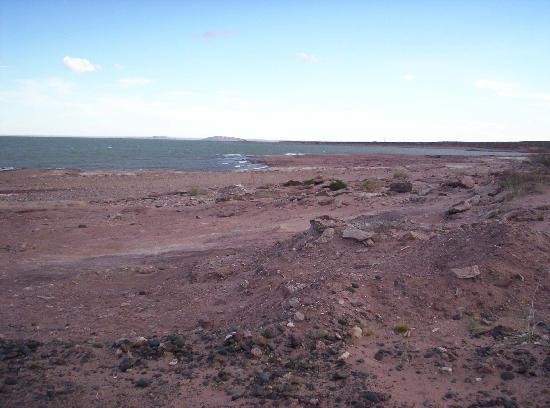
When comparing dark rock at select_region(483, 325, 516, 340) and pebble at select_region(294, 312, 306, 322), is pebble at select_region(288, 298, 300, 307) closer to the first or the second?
pebble at select_region(294, 312, 306, 322)

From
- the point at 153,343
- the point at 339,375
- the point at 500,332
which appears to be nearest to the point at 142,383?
the point at 153,343

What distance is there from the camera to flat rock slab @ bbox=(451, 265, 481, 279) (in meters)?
6.46

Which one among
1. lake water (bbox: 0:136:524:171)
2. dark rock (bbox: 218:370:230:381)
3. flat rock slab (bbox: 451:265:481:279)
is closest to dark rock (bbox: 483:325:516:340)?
flat rock slab (bbox: 451:265:481:279)

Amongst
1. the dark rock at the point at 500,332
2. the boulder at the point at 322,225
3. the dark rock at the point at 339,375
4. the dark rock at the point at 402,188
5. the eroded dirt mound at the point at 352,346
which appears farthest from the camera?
the dark rock at the point at 402,188

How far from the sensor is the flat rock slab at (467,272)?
6461mm

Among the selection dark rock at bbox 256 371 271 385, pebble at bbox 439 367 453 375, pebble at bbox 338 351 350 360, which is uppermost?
pebble at bbox 439 367 453 375

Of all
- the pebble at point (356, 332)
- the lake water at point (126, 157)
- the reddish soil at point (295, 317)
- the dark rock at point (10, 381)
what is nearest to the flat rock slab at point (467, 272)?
the reddish soil at point (295, 317)

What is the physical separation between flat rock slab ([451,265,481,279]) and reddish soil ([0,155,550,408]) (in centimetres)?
2

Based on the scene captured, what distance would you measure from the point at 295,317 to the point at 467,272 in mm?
2587

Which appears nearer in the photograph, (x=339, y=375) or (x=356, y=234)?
(x=339, y=375)

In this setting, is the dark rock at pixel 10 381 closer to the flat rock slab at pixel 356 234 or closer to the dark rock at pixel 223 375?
the dark rock at pixel 223 375

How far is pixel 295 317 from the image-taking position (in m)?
5.67

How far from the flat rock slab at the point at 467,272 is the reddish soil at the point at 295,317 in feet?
0.07

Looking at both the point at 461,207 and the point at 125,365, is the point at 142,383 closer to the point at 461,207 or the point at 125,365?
the point at 125,365
